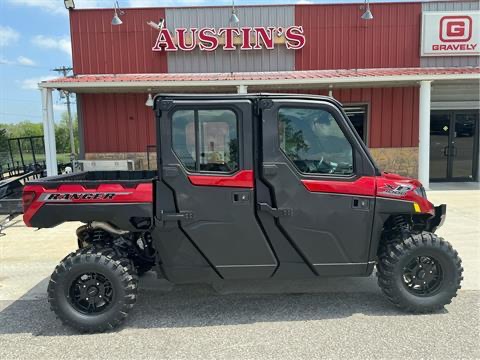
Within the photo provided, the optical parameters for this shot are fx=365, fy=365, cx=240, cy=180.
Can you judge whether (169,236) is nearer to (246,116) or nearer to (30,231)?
(246,116)

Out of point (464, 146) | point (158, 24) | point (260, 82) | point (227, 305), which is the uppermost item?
point (158, 24)

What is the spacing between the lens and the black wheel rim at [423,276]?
11.5 ft

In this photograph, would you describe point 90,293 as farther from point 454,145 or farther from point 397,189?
point 454,145

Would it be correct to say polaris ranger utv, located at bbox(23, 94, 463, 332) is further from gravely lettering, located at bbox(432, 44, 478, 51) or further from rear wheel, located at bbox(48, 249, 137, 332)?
gravely lettering, located at bbox(432, 44, 478, 51)

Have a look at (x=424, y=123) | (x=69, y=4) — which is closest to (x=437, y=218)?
(x=424, y=123)

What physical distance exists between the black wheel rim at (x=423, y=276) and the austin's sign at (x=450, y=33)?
407 inches

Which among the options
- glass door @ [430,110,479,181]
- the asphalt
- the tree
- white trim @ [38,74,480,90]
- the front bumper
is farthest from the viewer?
the tree

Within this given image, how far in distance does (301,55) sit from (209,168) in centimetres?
967

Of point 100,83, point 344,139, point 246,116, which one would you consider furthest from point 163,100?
point 100,83

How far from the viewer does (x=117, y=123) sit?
1209cm

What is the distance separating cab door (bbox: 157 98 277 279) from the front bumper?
1.90 m

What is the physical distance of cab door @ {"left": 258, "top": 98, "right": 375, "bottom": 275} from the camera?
3.29 m

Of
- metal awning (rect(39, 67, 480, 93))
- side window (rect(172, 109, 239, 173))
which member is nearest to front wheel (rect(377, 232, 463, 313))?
side window (rect(172, 109, 239, 173))

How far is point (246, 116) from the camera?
3.28 meters
